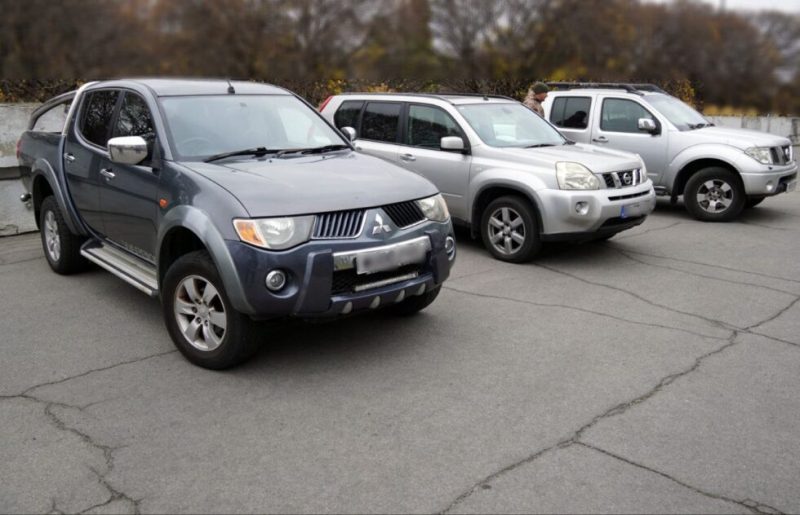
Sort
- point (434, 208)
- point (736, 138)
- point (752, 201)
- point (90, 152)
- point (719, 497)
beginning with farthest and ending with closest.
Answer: point (752, 201), point (736, 138), point (90, 152), point (434, 208), point (719, 497)

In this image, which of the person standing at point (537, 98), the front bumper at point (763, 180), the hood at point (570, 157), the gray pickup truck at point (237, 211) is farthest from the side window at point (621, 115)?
the gray pickup truck at point (237, 211)

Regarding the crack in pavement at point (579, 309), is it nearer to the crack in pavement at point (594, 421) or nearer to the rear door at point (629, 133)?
the crack in pavement at point (594, 421)

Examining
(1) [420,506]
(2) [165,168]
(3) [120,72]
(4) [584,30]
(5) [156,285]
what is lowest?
(1) [420,506]

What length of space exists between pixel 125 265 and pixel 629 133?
24.9 ft

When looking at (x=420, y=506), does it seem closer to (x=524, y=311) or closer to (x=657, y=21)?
(x=524, y=311)

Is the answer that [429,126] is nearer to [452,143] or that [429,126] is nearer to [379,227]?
[452,143]

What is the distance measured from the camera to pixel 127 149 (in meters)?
4.52

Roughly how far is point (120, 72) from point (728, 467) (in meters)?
6.84

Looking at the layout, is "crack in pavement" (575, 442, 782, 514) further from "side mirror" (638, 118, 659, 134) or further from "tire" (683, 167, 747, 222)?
"side mirror" (638, 118, 659, 134)

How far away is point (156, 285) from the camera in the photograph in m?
4.71

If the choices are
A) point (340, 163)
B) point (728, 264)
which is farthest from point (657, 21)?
point (340, 163)

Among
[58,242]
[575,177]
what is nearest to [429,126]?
[575,177]

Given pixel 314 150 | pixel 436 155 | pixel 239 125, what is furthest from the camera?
pixel 436 155

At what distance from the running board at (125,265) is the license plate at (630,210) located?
449 centimetres
